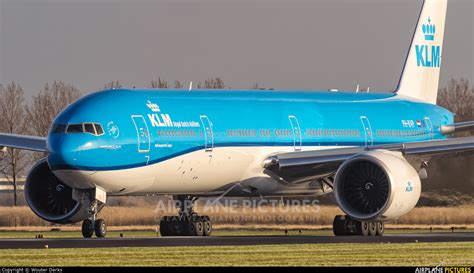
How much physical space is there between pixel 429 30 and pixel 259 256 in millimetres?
26788

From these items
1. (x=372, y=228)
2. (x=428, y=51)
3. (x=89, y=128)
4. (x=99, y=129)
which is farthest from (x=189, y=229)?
(x=428, y=51)

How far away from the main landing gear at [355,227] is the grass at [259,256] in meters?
8.30

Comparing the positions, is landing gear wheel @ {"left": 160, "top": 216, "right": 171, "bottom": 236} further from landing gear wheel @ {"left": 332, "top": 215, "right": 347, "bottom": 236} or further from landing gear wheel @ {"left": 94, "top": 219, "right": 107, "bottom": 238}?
landing gear wheel @ {"left": 332, "top": 215, "right": 347, "bottom": 236}

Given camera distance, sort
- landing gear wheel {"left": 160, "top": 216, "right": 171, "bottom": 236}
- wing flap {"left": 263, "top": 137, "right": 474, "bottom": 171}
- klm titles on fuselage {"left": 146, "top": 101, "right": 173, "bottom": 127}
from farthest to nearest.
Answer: landing gear wheel {"left": 160, "top": 216, "right": 171, "bottom": 236} → wing flap {"left": 263, "top": 137, "right": 474, "bottom": 171} → klm titles on fuselage {"left": 146, "top": 101, "right": 173, "bottom": 127}

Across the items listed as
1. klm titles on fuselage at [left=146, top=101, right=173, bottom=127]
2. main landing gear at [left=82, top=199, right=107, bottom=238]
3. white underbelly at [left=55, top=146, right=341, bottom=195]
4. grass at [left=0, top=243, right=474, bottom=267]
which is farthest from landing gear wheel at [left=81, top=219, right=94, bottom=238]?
grass at [left=0, top=243, right=474, bottom=267]

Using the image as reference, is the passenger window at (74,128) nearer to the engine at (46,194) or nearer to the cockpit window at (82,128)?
the cockpit window at (82,128)

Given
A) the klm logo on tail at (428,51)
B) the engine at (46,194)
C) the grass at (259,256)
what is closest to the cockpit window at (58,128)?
the engine at (46,194)

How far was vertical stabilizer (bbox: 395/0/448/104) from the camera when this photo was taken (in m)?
54.9

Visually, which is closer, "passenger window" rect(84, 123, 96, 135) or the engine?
"passenger window" rect(84, 123, 96, 135)

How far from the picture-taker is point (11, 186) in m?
73.7

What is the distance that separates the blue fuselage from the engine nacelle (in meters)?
4.58

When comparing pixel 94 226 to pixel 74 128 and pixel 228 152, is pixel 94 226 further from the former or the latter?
pixel 228 152

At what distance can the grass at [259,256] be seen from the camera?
29.2 m

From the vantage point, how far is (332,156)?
44406 millimetres
